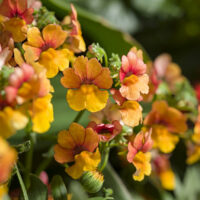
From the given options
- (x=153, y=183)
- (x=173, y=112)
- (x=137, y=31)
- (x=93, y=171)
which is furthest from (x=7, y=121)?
(x=137, y=31)

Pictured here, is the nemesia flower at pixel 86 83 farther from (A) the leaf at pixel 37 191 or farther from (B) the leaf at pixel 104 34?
(B) the leaf at pixel 104 34

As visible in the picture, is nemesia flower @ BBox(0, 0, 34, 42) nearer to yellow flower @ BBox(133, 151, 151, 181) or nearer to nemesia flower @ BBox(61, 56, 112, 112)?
nemesia flower @ BBox(61, 56, 112, 112)

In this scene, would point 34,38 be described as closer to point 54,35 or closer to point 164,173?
point 54,35

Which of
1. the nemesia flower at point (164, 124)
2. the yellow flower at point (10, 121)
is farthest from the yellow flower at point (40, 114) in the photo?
the nemesia flower at point (164, 124)

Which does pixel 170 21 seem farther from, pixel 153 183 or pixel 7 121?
pixel 7 121

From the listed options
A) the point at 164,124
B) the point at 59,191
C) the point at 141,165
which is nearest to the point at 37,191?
the point at 59,191
